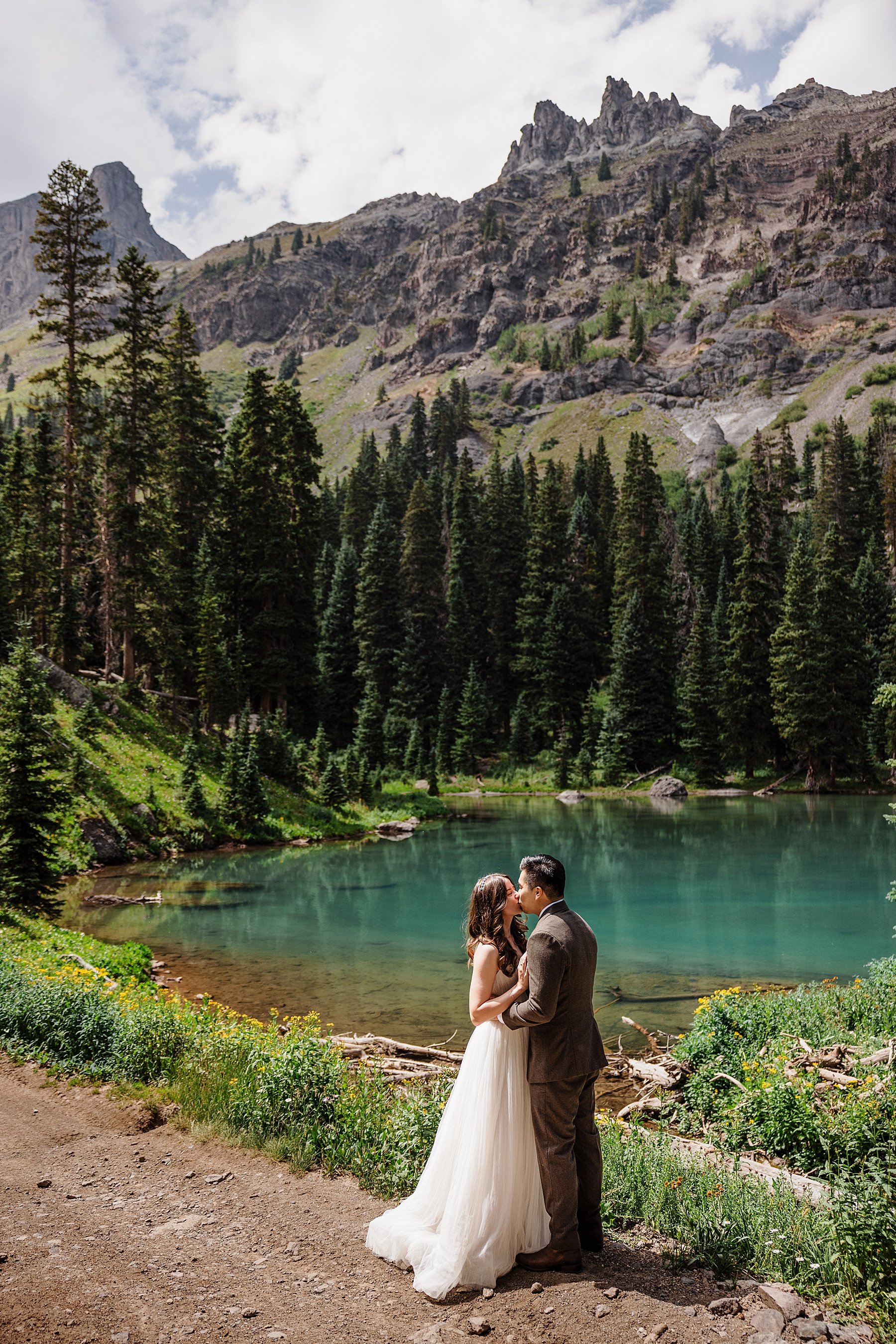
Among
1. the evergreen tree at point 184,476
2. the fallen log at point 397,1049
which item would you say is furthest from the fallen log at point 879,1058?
the evergreen tree at point 184,476

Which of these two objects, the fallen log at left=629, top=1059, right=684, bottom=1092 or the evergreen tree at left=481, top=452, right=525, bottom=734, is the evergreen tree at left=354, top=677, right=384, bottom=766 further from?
the fallen log at left=629, top=1059, right=684, bottom=1092

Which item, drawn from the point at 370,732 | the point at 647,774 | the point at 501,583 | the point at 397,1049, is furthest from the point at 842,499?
the point at 397,1049

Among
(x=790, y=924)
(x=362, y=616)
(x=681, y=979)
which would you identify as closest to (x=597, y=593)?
(x=362, y=616)

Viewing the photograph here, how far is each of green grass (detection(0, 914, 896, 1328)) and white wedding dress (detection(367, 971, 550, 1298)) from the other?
3.30ft

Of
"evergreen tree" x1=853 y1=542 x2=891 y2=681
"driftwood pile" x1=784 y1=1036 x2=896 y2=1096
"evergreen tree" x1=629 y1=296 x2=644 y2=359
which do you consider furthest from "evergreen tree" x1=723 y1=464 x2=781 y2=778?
"evergreen tree" x1=629 y1=296 x2=644 y2=359

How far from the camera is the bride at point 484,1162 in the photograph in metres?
4.59

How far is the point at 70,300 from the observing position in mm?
33531

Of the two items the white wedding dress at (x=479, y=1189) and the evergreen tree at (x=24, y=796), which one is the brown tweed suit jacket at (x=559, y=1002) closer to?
the white wedding dress at (x=479, y=1189)

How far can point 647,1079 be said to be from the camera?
376 inches

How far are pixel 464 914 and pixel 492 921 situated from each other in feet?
53.8

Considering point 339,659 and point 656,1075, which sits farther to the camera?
point 339,659

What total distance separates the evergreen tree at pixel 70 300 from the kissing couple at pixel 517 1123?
34184 mm

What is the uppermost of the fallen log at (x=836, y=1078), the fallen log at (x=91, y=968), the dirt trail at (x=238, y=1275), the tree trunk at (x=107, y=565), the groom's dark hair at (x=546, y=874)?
the tree trunk at (x=107, y=565)

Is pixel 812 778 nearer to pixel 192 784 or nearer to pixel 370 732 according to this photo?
pixel 370 732
